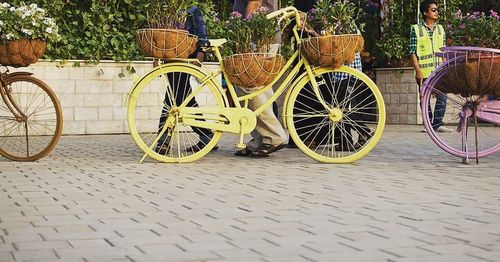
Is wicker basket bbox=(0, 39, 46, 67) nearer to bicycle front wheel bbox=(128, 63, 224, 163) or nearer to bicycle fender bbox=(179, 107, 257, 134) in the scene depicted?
bicycle front wheel bbox=(128, 63, 224, 163)

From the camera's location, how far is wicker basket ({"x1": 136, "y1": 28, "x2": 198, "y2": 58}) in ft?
24.8

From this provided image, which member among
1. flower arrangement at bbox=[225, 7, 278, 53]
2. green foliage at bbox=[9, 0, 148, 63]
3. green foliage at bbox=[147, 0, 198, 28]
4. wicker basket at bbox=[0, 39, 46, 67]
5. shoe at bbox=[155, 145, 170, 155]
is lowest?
shoe at bbox=[155, 145, 170, 155]

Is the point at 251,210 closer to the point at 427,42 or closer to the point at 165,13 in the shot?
the point at 165,13

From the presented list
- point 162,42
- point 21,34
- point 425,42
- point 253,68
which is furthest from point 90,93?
point 253,68

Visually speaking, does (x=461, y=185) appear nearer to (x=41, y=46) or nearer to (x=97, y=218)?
(x=97, y=218)

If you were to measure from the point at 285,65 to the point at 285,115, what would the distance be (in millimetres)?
425

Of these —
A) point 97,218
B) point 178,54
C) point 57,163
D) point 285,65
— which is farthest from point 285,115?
point 97,218

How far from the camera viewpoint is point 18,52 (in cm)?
786

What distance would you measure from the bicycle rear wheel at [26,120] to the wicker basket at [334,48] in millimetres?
2264

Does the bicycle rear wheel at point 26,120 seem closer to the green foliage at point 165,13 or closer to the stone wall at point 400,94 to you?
the green foliage at point 165,13

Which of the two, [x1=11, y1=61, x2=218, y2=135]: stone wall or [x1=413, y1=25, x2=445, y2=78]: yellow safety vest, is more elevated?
[x1=413, y1=25, x2=445, y2=78]: yellow safety vest

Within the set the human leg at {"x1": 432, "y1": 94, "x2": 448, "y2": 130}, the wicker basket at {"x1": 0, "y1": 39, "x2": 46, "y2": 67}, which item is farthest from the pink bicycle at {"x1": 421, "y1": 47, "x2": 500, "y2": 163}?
the wicker basket at {"x1": 0, "y1": 39, "x2": 46, "y2": 67}

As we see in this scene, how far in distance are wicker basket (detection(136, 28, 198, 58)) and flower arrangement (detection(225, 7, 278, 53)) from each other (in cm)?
43

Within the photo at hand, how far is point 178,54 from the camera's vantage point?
768 centimetres
